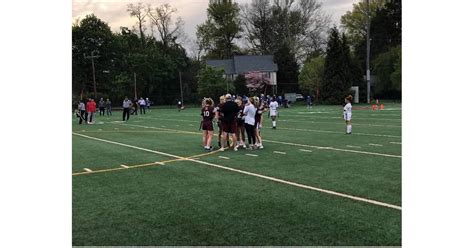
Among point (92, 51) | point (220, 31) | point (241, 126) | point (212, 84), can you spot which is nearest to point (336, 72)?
point (212, 84)

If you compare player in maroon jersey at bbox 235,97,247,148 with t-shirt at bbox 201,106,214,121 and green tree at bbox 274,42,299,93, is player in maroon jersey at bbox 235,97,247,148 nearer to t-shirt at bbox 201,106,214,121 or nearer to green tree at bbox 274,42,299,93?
t-shirt at bbox 201,106,214,121

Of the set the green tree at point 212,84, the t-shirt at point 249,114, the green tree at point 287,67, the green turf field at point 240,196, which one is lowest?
the green turf field at point 240,196

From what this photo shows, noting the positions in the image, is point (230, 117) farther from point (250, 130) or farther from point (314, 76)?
point (314, 76)

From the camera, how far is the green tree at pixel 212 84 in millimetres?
62600

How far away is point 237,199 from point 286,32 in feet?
223

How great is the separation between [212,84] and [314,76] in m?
12.9

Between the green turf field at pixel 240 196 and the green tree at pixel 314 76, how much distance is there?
46204 mm

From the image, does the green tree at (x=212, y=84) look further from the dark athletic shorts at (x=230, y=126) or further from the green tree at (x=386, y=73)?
the dark athletic shorts at (x=230, y=126)

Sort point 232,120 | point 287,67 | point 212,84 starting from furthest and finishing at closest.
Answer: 1. point 287,67
2. point 212,84
3. point 232,120

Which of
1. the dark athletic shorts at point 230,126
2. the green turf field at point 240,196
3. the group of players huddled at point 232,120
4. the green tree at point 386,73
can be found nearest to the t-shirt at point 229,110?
the group of players huddled at point 232,120

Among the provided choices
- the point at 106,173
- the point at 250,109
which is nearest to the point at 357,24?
the point at 250,109

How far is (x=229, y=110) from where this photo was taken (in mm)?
14719
